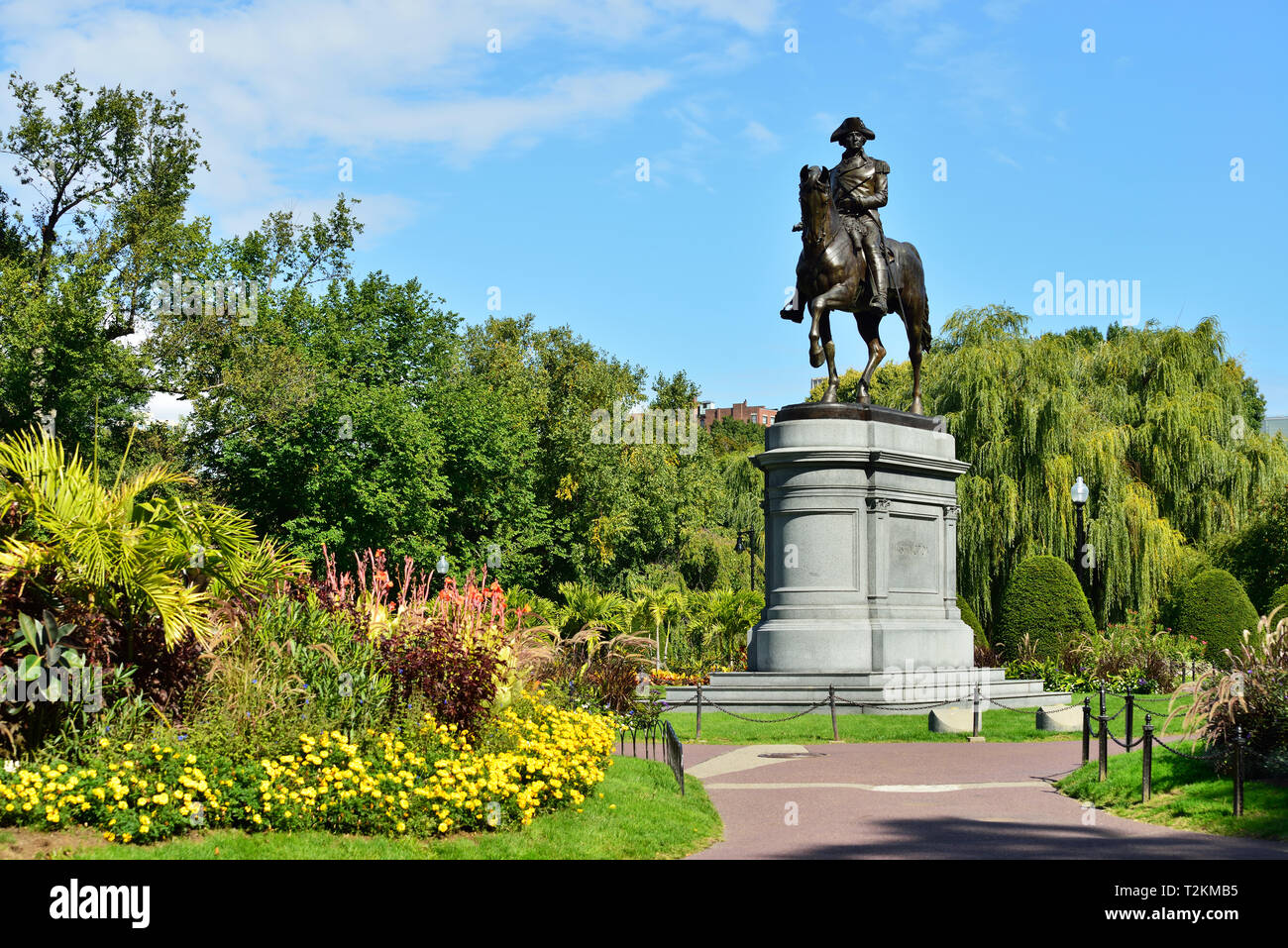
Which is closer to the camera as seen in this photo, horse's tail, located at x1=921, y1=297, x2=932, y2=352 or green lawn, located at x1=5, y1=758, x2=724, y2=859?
green lawn, located at x1=5, y1=758, x2=724, y2=859

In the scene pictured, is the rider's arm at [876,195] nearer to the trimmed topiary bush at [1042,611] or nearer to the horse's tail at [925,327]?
the horse's tail at [925,327]

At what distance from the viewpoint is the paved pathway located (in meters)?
9.99

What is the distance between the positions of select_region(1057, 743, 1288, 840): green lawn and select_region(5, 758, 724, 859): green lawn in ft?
12.6

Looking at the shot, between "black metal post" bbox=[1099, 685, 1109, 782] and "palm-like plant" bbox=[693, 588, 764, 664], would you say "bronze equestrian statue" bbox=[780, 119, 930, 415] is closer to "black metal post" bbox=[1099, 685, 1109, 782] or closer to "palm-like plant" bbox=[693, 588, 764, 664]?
"palm-like plant" bbox=[693, 588, 764, 664]

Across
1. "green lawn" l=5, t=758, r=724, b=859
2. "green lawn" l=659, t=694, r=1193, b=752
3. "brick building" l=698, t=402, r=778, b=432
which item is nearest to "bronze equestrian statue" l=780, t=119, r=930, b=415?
"green lawn" l=659, t=694, r=1193, b=752

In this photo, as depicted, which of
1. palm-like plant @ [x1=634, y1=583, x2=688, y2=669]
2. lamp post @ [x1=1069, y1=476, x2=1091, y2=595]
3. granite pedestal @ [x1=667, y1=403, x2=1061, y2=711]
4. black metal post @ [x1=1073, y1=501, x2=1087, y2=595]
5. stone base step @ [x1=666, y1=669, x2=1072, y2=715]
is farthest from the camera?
black metal post @ [x1=1073, y1=501, x2=1087, y2=595]

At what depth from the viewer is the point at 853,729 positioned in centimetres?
1900

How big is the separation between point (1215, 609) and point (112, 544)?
27.8 metres

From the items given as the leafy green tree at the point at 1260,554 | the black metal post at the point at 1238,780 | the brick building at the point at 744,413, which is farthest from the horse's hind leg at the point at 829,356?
the brick building at the point at 744,413

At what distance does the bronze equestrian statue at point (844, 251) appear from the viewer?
2314 centimetres

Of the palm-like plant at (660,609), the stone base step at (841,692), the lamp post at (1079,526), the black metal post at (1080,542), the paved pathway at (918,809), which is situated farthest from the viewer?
the black metal post at (1080,542)

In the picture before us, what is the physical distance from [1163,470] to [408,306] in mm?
28231

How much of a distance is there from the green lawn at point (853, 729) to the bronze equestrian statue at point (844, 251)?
6309mm

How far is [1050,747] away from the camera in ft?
57.4
